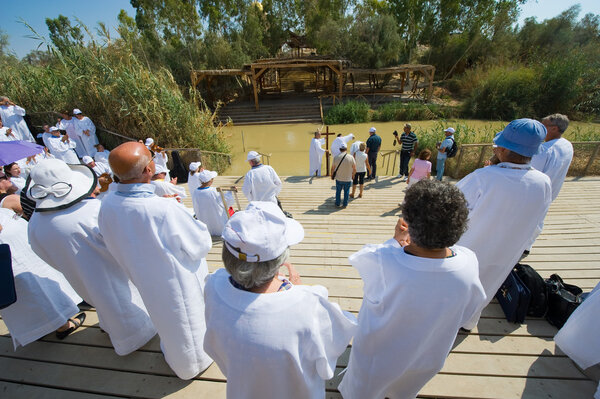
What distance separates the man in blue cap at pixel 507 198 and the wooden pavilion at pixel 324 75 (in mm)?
16619

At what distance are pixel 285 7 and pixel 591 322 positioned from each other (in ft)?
106

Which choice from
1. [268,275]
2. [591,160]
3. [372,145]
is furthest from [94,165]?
[591,160]

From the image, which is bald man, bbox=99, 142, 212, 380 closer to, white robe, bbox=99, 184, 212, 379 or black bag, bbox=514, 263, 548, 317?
white robe, bbox=99, 184, 212, 379

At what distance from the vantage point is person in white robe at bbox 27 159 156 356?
63.5 inches

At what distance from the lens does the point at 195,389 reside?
1832mm

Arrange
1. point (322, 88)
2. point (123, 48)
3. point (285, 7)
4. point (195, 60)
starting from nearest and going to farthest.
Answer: point (123, 48)
point (195, 60)
point (322, 88)
point (285, 7)

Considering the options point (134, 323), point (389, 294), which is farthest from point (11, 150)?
point (389, 294)

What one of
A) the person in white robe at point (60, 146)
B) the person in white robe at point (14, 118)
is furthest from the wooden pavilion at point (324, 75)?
the person in white robe at point (60, 146)

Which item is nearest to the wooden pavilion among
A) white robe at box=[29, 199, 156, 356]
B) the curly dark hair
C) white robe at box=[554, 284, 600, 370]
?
white robe at box=[29, 199, 156, 356]

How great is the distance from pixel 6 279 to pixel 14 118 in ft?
32.3

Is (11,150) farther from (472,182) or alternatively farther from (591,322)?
(591,322)

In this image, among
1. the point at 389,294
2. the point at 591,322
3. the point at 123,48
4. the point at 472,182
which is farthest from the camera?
the point at 123,48

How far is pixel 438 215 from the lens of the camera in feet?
3.53

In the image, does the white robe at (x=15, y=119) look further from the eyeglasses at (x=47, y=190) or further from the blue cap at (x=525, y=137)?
the blue cap at (x=525, y=137)
